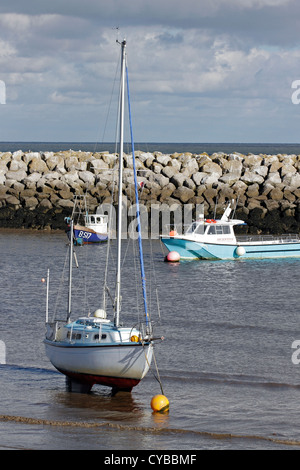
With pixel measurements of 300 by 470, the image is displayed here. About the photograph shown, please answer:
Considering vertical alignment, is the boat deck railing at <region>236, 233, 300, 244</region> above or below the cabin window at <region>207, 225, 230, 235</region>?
below

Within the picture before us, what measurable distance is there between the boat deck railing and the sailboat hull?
24646 millimetres

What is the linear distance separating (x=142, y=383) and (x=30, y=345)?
4500mm

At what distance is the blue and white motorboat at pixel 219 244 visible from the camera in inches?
1586

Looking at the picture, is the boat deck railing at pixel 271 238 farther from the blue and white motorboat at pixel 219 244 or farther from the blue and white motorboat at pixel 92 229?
the blue and white motorboat at pixel 92 229

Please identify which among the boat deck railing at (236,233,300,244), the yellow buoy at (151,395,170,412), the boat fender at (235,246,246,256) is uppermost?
the boat deck railing at (236,233,300,244)

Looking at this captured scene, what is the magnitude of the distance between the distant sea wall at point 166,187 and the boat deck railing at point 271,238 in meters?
1.65

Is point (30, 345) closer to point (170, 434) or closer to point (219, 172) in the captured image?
point (170, 434)

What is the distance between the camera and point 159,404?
16719 mm

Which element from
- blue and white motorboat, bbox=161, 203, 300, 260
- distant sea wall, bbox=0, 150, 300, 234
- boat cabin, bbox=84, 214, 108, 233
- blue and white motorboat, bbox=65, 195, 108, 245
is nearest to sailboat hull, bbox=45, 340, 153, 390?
blue and white motorboat, bbox=161, 203, 300, 260

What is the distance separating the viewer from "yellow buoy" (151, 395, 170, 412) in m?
16.7

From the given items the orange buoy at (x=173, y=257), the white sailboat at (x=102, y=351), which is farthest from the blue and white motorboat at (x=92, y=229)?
the white sailboat at (x=102, y=351)

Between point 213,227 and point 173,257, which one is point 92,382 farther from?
point 213,227

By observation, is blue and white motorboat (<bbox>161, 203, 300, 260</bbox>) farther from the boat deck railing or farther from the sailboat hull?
the sailboat hull

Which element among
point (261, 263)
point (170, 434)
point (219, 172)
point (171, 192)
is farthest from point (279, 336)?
point (219, 172)
